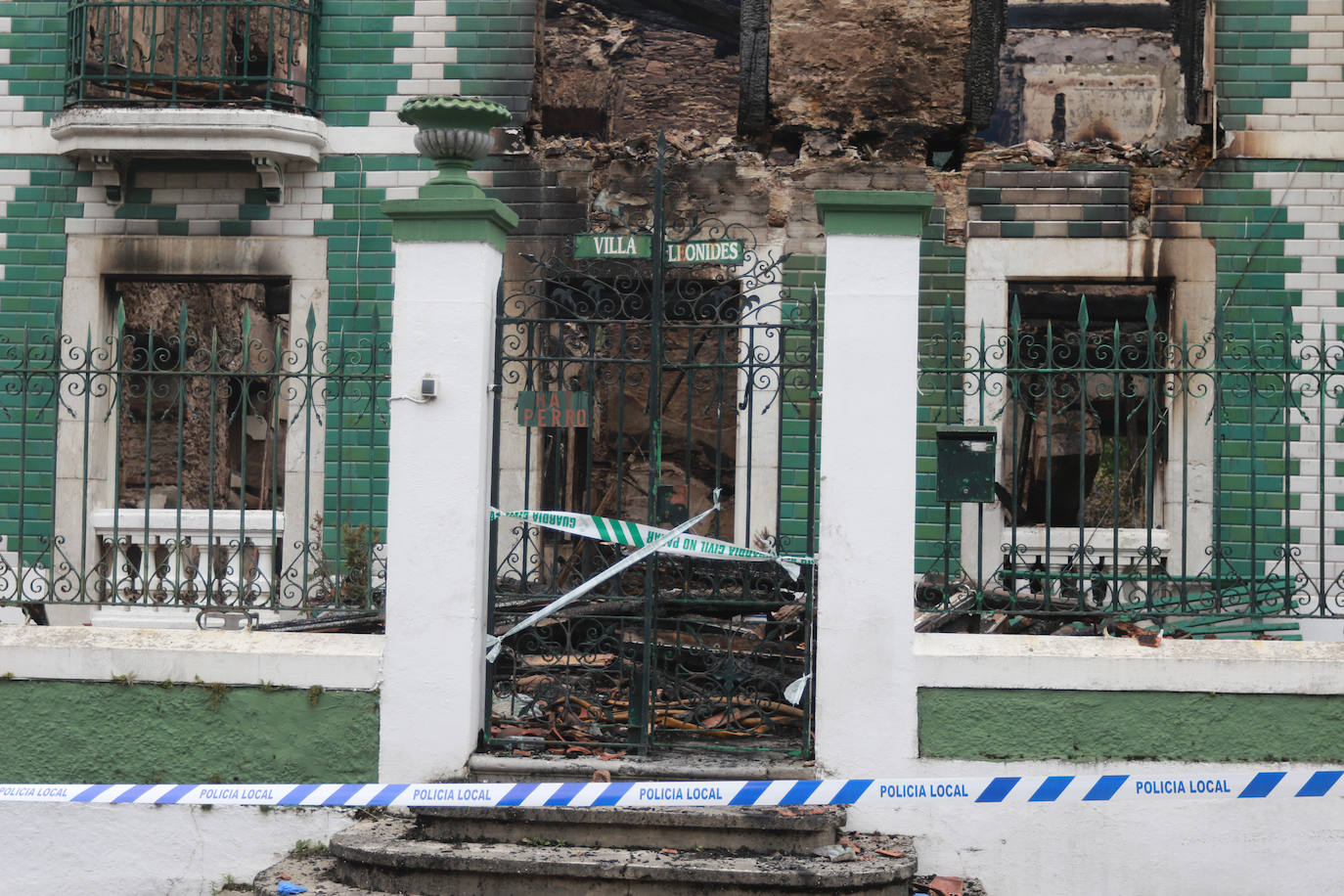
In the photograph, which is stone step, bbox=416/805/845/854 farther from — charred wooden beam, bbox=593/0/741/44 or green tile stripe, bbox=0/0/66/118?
charred wooden beam, bbox=593/0/741/44

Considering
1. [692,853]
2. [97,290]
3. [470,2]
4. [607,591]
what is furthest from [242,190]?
[692,853]

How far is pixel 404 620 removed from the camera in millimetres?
6074

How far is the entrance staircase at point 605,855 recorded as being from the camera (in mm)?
5273

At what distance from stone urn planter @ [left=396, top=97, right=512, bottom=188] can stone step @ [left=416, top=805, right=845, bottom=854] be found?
270 centimetres

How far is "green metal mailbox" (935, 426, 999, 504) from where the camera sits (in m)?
6.26

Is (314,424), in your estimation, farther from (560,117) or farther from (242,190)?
(560,117)

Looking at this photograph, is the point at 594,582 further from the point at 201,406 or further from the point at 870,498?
the point at 201,406

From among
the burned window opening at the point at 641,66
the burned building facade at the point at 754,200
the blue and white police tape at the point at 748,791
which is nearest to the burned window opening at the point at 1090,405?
the burned building facade at the point at 754,200

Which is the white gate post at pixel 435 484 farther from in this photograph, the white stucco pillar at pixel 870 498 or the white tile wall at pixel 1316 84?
the white tile wall at pixel 1316 84

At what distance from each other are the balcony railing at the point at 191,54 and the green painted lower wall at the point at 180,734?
5250 millimetres

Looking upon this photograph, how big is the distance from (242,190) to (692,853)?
22.8 ft

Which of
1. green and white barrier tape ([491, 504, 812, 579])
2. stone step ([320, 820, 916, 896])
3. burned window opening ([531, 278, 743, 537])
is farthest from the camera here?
burned window opening ([531, 278, 743, 537])

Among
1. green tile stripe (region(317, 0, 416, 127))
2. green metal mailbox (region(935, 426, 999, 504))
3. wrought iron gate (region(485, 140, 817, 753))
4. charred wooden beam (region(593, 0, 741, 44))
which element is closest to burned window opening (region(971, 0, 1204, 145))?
charred wooden beam (region(593, 0, 741, 44))

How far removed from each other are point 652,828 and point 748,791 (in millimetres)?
405
